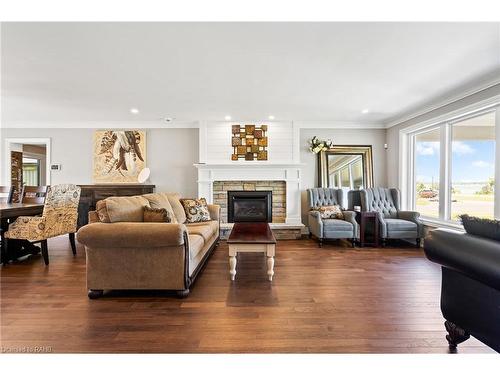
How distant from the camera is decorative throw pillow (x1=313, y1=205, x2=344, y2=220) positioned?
4566 mm

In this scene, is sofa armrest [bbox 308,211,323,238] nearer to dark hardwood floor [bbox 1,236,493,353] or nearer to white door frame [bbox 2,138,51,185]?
dark hardwood floor [bbox 1,236,493,353]

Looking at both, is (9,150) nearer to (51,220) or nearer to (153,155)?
(153,155)

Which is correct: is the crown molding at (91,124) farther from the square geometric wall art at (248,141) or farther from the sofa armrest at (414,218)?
the sofa armrest at (414,218)

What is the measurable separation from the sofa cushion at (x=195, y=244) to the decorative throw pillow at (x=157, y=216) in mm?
337

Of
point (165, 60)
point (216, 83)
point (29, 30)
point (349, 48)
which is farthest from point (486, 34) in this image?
point (29, 30)

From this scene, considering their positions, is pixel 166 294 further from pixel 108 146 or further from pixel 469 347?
pixel 108 146

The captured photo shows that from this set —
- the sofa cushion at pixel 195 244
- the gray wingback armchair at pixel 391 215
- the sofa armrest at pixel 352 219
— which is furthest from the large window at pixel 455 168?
the sofa cushion at pixel 195 244

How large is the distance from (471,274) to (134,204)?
9.43 ft

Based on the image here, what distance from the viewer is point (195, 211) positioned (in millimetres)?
3994

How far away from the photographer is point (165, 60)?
2.55 metres

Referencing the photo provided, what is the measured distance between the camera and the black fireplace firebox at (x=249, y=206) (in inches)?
201

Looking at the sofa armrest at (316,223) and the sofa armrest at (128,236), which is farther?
the sofa armrest at (316,223)

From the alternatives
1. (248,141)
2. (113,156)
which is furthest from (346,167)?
(113,156)

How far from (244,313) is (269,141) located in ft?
12.3
